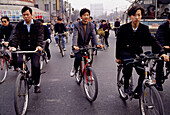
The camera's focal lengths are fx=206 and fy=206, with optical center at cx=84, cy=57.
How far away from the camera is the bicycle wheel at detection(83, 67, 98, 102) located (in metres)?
4.17

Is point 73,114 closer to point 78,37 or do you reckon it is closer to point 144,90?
point 144,90

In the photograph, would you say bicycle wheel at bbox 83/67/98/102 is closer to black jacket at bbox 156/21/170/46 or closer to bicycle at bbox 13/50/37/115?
bicycle at bbox 13/50/37/115

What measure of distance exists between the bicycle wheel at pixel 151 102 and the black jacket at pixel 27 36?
7.98ft

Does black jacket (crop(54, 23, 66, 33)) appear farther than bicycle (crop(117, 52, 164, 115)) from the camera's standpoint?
Yes

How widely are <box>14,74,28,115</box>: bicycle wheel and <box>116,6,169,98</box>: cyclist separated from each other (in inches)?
72.9

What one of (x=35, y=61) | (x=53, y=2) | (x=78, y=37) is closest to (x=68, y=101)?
(x=35, y=61)

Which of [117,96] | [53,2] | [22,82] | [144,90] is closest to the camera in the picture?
[144,90]

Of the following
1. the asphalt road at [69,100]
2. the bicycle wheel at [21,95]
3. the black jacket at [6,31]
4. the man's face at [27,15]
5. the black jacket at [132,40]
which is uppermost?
the man's face at [27,15]

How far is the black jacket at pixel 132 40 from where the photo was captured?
369 centimetres

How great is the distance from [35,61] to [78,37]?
1243 mm

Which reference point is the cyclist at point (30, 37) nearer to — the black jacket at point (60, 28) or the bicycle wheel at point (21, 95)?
the bicycle wheel at point (21, 95)

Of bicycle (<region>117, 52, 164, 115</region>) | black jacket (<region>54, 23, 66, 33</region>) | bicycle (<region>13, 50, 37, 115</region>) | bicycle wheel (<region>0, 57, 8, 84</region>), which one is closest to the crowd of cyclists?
bicycle (<region>117, 52, 164, 115</region>)

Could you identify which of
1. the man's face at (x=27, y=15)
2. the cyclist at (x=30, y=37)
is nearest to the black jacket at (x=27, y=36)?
the cyclist at (x=30, y=37)

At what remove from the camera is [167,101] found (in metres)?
4.32
